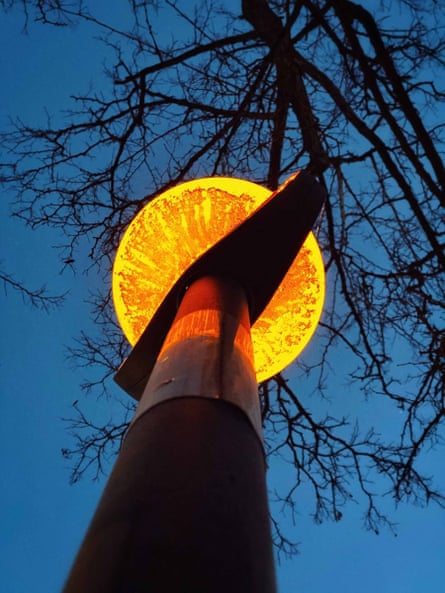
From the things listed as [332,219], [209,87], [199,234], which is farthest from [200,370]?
[209,87]

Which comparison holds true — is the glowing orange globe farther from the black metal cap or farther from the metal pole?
the metal pole

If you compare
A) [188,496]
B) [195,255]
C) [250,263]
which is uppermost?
[195,255]

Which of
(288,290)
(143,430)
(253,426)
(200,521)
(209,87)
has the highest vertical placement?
(209,87)

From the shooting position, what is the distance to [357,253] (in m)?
5.31

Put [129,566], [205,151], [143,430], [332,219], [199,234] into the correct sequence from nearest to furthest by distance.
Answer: [129,566] → [143,430] → [199,234] → [332,219] → [205,151]

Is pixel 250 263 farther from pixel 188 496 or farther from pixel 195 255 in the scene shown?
pixel 188 496

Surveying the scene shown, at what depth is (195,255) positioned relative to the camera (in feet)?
8.06

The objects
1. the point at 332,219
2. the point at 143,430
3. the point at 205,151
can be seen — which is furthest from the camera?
the point at 205,151

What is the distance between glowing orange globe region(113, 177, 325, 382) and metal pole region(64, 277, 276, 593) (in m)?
1.11

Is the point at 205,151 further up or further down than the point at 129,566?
further up

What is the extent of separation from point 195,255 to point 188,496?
1632 mm

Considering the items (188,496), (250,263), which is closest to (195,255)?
(250,263)

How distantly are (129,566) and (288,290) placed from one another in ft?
6.33

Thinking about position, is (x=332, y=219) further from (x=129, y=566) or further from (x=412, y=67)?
(x=129, y=566)
